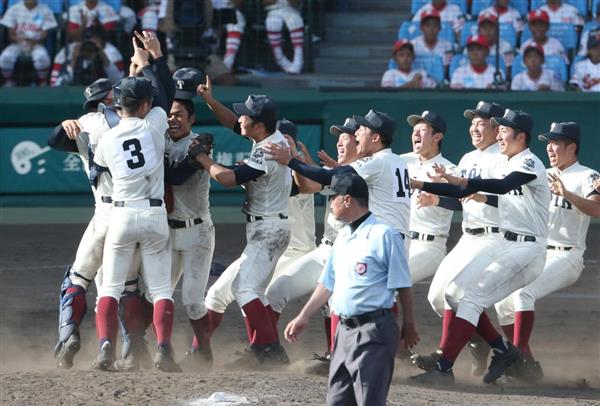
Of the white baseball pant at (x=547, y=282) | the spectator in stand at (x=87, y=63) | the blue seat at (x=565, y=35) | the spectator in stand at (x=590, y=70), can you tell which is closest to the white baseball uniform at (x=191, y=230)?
the white baseball pant at (x=547, y=282)

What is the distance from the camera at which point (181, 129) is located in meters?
8.56

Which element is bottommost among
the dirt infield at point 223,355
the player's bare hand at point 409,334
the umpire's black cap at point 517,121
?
the dirt infield at point 223,355

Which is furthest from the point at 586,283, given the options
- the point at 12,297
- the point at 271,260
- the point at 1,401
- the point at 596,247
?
the point at 1,401

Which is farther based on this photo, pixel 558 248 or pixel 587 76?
pixel 587 76

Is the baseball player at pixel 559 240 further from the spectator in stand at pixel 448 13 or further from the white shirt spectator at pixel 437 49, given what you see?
the spectator in stand at pixel 448 13

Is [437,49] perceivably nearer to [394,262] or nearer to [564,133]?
[564,133]

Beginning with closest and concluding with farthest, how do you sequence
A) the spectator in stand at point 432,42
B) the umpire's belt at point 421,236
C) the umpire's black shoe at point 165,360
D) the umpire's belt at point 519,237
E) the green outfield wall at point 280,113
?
the umpire's black shoe at point 165,360 → the umpire's belt at point 519,237 → the umpire's belt at point 421,236 → the green outfield wall at point 280,113 → the spectator in stand at point 432,42

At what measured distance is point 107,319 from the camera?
26.1 ft

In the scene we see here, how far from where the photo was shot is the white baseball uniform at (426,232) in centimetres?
909

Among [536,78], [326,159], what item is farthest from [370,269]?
[536,78]

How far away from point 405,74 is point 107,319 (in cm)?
803

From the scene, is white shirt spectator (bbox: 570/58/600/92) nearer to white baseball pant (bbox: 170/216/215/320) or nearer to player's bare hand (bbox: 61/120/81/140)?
white baseball pant (bbox: 170/216/215/320)

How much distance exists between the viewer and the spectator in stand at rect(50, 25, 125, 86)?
15156 millimetres

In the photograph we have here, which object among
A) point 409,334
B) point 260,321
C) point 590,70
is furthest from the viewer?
point 590,70
